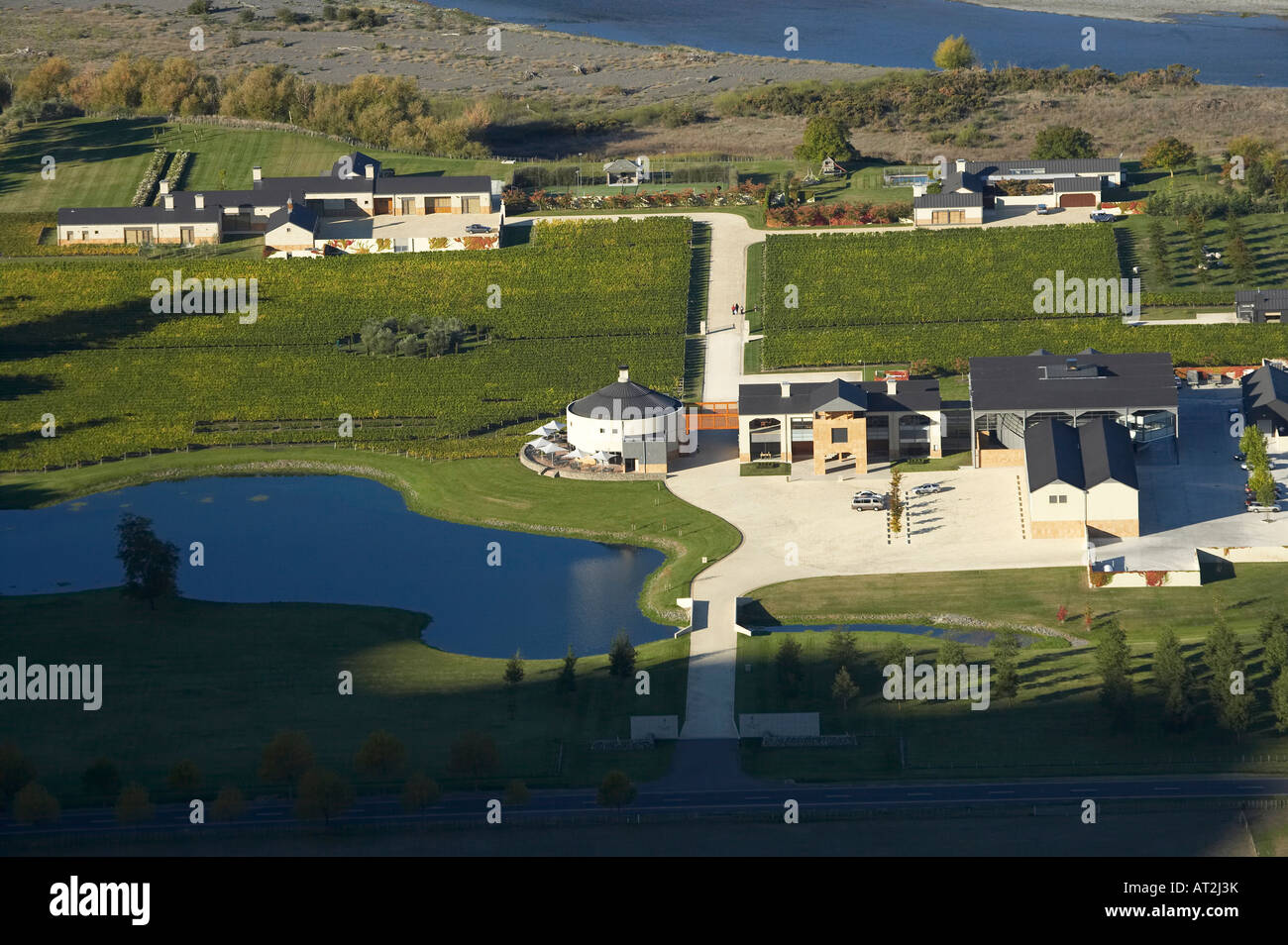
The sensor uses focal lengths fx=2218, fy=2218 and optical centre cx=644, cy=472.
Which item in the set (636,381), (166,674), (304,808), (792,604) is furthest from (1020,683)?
(636,381)

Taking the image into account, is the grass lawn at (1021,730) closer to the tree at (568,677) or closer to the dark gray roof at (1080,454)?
the tree at (568,677)

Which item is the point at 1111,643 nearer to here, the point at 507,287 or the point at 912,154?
the point at 507,287

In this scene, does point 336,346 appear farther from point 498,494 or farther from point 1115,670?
point 1115,670

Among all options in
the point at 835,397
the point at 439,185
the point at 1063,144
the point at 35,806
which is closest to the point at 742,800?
the point at 35,806

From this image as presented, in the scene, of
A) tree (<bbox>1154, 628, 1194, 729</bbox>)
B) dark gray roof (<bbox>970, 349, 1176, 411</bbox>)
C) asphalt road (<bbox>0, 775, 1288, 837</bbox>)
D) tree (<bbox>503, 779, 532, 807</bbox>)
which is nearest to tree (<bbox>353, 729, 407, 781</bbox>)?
asphalt road (<bbox>0, 775, 1288, 837</bbox>)

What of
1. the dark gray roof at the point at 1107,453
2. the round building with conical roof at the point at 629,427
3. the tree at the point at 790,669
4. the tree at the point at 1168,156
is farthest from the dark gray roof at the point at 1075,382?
the tree at the point at 1168,156

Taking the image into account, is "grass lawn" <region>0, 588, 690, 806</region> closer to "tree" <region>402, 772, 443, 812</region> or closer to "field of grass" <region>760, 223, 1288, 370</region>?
"tree" <region>402, 772, 443, 812</region>
